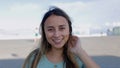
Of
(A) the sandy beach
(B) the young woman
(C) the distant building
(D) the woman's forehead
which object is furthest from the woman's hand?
(C) the distant building

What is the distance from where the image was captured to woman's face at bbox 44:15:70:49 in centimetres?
178

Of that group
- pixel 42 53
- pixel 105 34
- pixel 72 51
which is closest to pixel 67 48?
pixel 72 51

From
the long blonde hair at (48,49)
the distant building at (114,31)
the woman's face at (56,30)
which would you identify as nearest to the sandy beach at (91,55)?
the long blonde hair at (48,49)

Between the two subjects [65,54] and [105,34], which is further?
[105,34]

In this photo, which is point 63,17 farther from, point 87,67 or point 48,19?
point 87,67

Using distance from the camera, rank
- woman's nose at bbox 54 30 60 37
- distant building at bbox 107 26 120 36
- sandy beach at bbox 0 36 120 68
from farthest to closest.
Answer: distant building at bbox 107 26 120 36, sandy beach at bbox 0 36 120 68, woman's nose at bbox 54 30 60 37

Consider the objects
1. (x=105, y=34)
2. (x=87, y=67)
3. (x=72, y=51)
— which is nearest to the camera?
(x=87, y=67)

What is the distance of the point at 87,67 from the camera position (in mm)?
1745

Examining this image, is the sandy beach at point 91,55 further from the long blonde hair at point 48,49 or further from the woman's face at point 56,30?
the woman's face at point 56,30

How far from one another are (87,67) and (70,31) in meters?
0.27

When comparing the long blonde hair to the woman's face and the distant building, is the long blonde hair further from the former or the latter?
the distant building

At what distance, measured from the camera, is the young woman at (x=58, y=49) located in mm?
1783

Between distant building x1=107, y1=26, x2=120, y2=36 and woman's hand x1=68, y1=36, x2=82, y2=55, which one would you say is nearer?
woman's hand x1=68, y1=36, x2=82, y2=55

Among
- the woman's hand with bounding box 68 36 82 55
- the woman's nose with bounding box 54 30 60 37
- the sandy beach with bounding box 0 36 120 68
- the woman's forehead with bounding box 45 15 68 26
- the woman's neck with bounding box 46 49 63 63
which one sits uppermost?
the woman's forehead with bounding box 45 15 68 26
